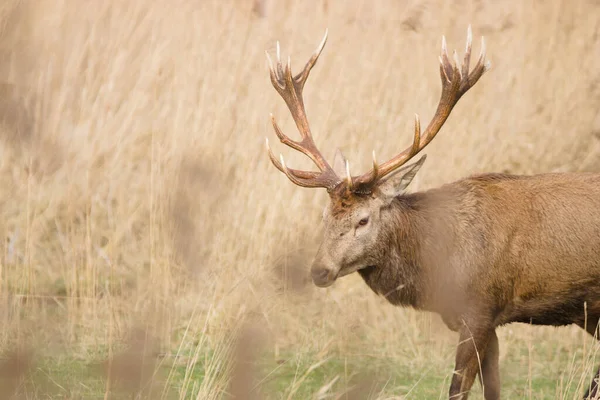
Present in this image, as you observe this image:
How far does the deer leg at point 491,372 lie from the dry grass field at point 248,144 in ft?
2.32

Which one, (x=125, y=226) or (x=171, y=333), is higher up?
(x=125, y=226)

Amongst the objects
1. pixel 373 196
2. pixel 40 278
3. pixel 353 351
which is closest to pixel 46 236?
pixel 40 278

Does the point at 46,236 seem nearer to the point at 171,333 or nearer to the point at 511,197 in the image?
the point at 171,333

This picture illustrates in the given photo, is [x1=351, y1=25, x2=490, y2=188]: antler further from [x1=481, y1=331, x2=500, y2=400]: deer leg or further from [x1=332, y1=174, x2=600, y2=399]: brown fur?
[x1=481, y1=331, x2=500, y2=400]: deer leg

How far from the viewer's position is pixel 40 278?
8633 millimetres

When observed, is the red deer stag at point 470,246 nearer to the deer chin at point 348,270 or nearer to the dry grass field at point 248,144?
the deer chin at point 348,270

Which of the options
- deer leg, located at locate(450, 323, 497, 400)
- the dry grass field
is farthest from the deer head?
the dry grass field

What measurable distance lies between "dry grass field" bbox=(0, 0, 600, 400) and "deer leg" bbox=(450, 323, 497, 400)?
3.20 ft

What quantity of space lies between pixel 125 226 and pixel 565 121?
4.14 meters

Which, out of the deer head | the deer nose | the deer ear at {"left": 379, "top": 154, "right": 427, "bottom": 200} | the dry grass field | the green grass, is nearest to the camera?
the deer nose

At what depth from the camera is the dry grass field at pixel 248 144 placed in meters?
8.00

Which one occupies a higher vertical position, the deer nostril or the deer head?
the deer head

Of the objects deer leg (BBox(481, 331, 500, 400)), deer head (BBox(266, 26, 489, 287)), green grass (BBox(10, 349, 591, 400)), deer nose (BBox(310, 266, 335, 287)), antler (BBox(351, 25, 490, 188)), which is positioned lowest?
green grass (BBox(10, 349, 591, 400))

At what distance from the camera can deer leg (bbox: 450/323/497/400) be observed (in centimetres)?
629
